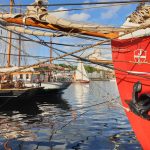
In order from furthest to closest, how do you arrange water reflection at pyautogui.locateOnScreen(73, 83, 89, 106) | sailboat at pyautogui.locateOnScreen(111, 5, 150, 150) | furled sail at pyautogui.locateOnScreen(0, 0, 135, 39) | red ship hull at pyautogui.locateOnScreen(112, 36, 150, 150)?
water reflection at pyautogui.locateOnScreen(73, 83, 89, 106)
furled sail at pyautogui.locateOnScreen(0, 0, 135, 39)
red ship hull at pyautogui.locateOnScreen(112, 36, 150, 150)
sailboat at pyautogui.locateOnScreen(111, 5, 150, 150)

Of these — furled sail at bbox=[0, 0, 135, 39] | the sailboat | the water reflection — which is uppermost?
furled sail at bbox=[0, 0, 135, 39]

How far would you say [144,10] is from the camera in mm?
8688

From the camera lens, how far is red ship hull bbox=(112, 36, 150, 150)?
328 inches

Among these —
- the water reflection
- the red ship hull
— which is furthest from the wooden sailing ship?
the water reflection

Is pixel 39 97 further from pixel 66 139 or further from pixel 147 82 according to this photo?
pixel 147 82

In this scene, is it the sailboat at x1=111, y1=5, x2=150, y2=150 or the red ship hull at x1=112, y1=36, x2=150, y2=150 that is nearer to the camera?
the sailboat at x1=111, y1=5, x2=150, y2=150

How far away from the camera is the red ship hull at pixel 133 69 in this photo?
8.32 m

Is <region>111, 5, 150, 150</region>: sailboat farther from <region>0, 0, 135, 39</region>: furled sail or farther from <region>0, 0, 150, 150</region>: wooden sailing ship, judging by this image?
<region>0, 0, 135, 39</region>: furled sail

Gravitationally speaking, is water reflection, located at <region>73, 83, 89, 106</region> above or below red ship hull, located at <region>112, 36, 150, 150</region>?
below

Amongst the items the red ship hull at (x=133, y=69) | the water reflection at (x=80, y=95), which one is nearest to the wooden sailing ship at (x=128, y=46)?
the red ship hull at (x=133, y=69)

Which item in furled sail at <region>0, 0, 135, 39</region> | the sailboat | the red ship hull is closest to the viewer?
the sailboat

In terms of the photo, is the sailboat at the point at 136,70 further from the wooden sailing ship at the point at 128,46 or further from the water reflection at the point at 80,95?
the water reflection at the point at 80,95

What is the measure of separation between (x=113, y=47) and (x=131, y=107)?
167 centimetres

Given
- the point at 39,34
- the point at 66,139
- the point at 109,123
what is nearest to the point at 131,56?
the point at 39,34
